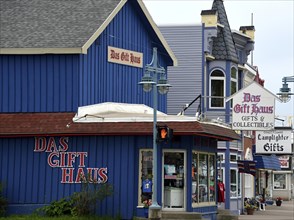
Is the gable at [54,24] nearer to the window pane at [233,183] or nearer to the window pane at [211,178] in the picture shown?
the window pane at [211,178]

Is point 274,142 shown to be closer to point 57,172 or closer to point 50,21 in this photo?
point 50,21

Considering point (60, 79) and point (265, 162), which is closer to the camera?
point (60, 79)

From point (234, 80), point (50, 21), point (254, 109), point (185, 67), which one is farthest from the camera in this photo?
point (234, 80)

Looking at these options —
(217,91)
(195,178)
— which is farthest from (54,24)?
(217,91)

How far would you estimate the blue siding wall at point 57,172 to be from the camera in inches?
1209

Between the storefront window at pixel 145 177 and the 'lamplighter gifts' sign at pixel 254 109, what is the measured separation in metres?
6.33

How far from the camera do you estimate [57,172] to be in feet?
103

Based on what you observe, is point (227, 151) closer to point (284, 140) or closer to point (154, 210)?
point (284, 140)

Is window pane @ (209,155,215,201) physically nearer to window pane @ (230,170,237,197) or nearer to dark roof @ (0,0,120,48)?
dark roof @ (0,0,120,48)

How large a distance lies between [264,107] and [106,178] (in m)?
8.89

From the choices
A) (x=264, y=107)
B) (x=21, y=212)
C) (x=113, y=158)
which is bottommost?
(x=21, y=212)

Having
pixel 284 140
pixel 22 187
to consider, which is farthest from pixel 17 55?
pixel 284 140

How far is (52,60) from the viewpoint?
32.9m

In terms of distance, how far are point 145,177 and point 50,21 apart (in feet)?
26.9
